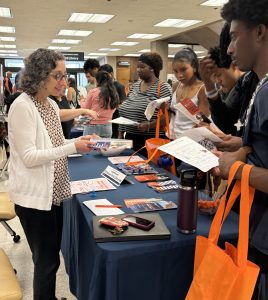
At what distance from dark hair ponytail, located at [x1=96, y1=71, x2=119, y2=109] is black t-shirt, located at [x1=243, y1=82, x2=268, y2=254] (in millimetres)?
2779

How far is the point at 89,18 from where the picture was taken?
A: 8766 mm

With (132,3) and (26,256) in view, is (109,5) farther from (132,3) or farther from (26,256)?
(26,256)

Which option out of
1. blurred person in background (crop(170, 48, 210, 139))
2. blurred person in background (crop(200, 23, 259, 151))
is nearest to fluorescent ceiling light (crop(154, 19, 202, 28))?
blurred person in background (crop(170, 48, 210, 139))

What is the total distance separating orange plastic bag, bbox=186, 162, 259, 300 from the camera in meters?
0.91

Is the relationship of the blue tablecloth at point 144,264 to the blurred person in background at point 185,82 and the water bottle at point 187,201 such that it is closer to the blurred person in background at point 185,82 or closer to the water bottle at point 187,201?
the water bottle at point 187,201

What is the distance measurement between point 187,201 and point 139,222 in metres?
0.21

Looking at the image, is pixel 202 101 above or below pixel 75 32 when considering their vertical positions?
below

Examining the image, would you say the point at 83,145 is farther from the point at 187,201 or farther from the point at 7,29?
the point at 7,29

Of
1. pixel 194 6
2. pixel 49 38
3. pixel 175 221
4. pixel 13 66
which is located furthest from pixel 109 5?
pixel 13 66

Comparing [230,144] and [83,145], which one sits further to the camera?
[83,145]

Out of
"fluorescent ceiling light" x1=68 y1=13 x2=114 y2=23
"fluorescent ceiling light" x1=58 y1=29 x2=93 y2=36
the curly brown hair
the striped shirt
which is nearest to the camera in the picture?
the curly brown hair

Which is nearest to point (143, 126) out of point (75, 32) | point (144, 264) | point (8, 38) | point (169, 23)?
point (144, 264)

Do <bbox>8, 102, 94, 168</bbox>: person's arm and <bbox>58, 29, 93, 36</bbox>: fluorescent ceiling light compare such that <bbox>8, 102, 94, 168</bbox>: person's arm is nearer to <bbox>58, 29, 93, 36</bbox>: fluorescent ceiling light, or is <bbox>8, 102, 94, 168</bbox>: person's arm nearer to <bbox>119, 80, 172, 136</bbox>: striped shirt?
<bbox>119, 80, 172, 136</bbox>: striped shirt

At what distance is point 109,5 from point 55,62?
20.0 feet
